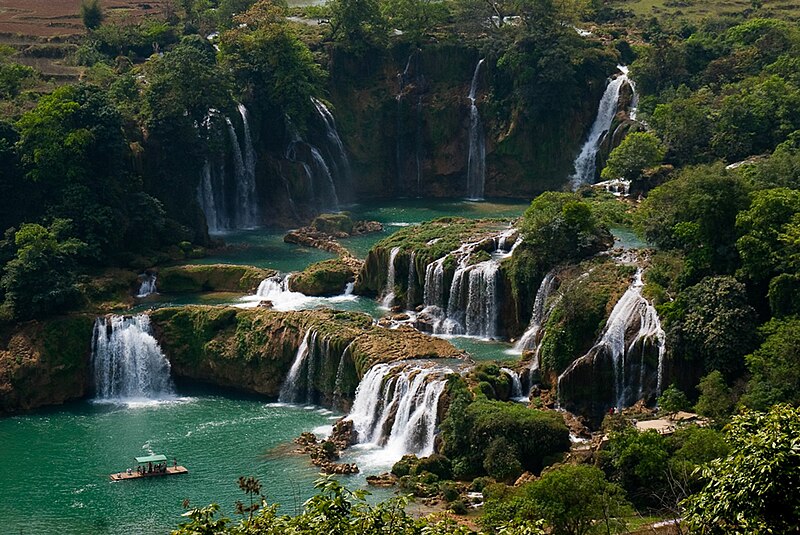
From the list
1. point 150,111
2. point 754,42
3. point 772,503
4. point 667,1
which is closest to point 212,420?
point 150,111

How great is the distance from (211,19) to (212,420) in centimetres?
4481

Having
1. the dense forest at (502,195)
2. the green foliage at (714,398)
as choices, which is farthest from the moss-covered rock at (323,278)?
the green foliage at (714,398)

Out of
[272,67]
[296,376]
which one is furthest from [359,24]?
[296,376]

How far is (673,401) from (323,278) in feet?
68.3

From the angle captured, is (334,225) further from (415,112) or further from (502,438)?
(502,438)

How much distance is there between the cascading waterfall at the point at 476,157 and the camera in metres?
79.3

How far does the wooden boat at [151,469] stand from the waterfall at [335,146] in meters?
37.4

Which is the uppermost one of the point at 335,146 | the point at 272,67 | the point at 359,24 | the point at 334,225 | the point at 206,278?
the point at 359,24

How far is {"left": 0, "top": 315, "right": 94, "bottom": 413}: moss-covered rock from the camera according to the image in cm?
5006

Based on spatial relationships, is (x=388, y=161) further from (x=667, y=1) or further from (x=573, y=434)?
(x=573, y=434)

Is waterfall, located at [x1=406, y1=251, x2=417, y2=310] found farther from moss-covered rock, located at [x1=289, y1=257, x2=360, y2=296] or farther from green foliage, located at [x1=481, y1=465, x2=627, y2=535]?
green foliage, located at [x1=481, y1=465, x2=627, y2=535]

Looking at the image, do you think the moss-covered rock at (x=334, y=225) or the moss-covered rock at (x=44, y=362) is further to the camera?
the moss-covered rock at (x=334, y=225)

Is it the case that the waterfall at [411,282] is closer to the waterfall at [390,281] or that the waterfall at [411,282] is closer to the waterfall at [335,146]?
the waterfall at [390,281]

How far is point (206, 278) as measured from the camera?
191 feet
